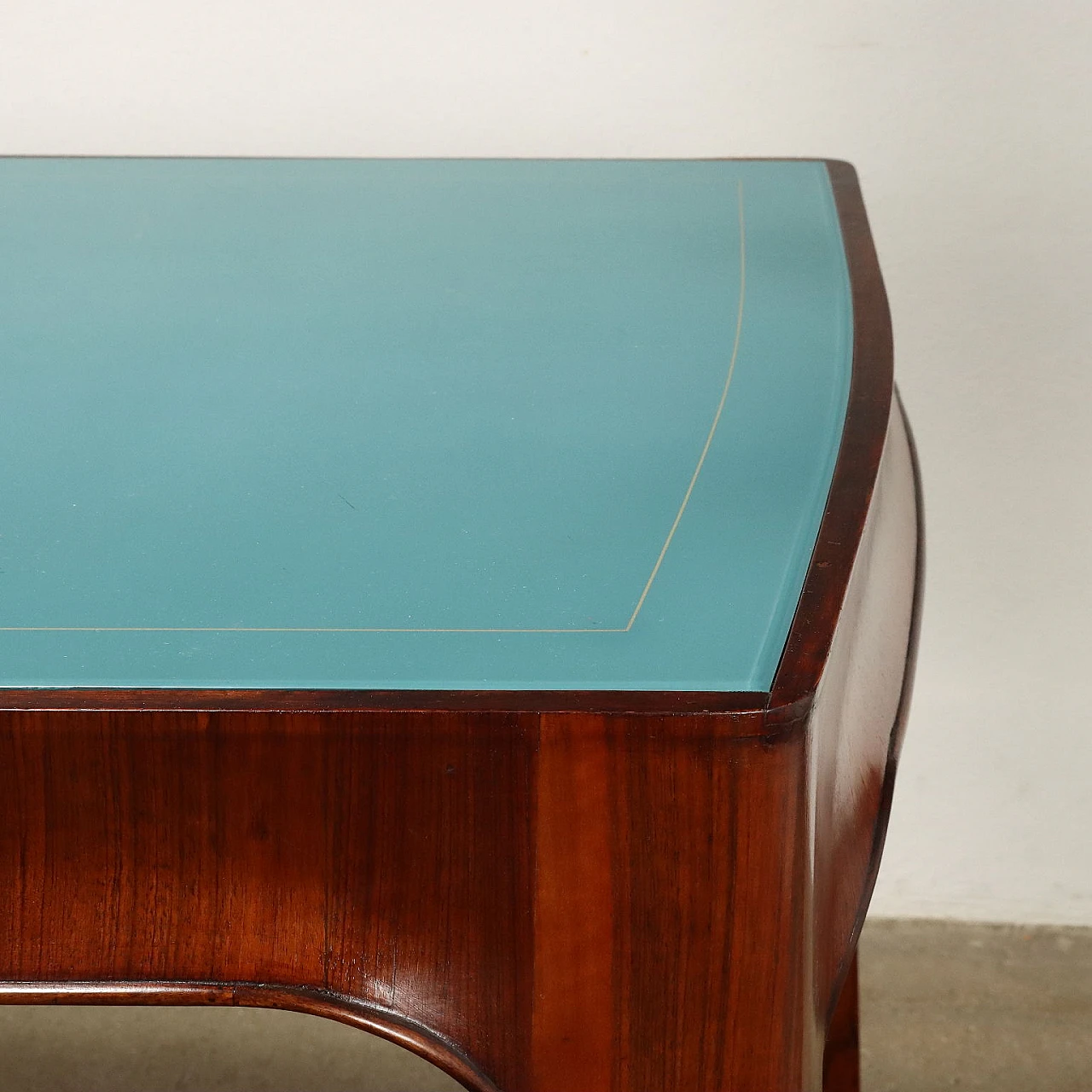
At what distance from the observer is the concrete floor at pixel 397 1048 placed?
1.34 meters

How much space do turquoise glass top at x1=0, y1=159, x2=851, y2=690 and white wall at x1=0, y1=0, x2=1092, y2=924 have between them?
0.35 meters

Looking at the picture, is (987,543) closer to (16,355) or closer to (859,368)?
(859,368)

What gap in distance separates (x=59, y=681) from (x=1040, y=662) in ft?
4.24

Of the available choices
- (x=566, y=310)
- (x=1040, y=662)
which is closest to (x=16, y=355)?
(x=566, y=310)

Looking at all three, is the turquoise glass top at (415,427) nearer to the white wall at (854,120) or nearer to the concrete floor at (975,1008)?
the white wall at (854,120)

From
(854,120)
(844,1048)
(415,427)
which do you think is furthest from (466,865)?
(854,120)

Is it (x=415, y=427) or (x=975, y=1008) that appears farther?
(x=975, y=1008)

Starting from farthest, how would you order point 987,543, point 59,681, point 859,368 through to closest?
point 987,543 → point 859,368 → point 59,681

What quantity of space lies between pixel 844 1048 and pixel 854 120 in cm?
89

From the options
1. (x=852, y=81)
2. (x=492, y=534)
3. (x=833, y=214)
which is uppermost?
(x=852, y=81)

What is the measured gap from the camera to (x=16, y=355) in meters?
0.74

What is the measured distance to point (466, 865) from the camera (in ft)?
1.44

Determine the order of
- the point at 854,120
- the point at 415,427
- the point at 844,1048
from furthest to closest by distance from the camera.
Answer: the point at 854,120 → the point at 844,1048 → the point at 415,427

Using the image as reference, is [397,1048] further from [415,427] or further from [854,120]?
[854,120]
